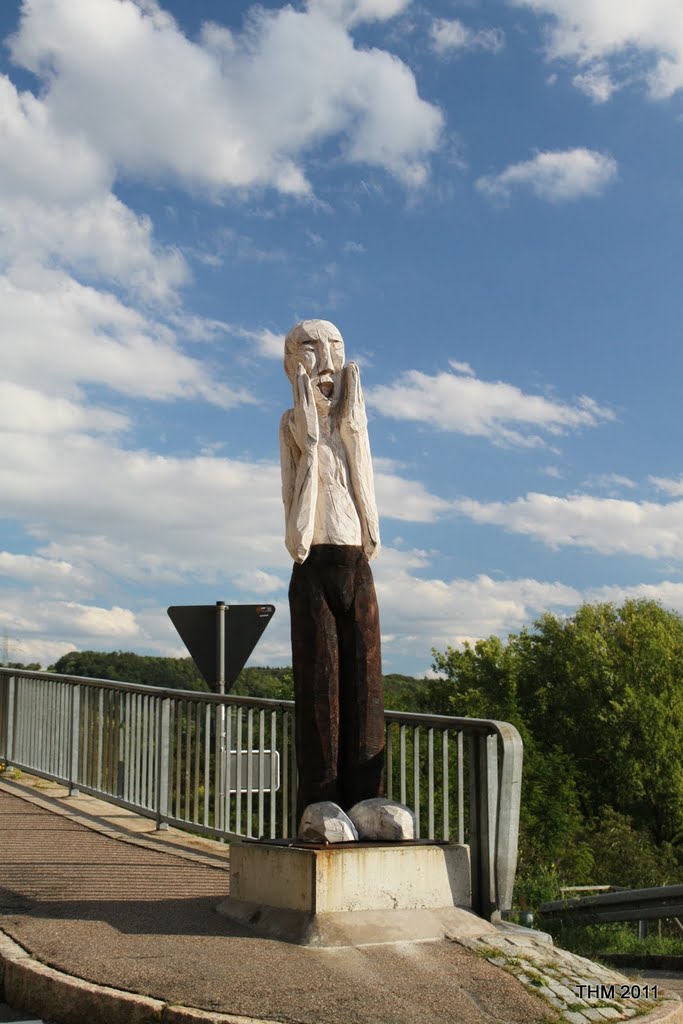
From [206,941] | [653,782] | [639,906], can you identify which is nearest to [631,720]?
[653,782]

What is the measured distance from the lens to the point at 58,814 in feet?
36.0

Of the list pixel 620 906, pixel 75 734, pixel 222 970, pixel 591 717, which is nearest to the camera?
pixel 222 970

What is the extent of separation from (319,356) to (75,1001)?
4154 mm

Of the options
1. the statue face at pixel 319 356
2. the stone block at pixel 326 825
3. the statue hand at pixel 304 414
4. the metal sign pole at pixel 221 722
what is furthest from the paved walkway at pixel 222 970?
the statue face at pixel 319 356

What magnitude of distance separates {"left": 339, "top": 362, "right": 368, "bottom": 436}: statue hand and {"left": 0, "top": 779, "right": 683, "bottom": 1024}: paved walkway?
3.21 meters

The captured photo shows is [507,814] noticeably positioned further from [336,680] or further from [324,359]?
[324,359]

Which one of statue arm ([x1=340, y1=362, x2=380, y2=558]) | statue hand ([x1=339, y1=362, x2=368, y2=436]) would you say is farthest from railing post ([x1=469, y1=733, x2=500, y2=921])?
statue hand ([x1=339, y1=362, x2=368, y2=436])

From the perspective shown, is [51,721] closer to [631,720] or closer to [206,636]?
[206,636]

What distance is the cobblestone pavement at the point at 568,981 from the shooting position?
5156 mm

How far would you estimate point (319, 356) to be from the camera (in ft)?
23.7

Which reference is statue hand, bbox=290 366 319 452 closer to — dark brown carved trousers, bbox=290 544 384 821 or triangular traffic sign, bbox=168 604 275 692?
dark brown carved trousers, bbox=290 544 384 821

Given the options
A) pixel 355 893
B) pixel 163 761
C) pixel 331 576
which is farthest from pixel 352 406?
pixel 163 761

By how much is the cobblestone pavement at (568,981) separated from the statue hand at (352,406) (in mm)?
3258

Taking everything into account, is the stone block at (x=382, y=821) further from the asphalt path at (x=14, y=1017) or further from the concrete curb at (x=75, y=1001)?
the asphalt path at (x=14, y=1017)
